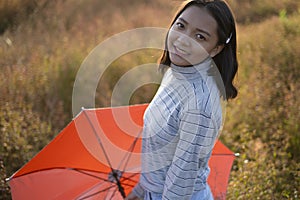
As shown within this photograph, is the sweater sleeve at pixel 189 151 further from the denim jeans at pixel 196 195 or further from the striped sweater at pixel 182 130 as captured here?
the denim jeans at pixel 196 195

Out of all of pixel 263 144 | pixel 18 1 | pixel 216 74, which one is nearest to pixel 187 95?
pixel 216 74

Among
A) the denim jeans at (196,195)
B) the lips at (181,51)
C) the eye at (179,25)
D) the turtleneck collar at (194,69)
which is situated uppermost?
the eye at (179,25)

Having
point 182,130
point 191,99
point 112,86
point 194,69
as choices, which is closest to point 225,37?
point 194,69

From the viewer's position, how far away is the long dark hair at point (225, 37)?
1.82 metres

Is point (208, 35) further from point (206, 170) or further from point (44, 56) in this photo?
point (44, 56)

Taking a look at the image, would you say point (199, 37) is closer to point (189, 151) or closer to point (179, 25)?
point (179, 25)

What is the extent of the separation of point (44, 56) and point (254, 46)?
231 cm

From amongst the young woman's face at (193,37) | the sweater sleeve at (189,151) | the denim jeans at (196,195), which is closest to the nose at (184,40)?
the young woman's face at (193,37)

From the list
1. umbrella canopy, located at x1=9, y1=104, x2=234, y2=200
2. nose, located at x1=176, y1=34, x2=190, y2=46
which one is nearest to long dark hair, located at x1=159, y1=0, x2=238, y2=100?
nose, located at x1=176, y1=34, x2=190, y2=46

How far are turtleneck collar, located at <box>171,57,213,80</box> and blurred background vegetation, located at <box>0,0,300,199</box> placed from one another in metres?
0.60

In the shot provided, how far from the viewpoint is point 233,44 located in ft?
6.39

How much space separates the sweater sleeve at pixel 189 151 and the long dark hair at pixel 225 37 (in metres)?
0.25

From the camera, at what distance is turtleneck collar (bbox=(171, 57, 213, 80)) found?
188 centimetres

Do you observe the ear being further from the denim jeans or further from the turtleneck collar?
the denim jeans
